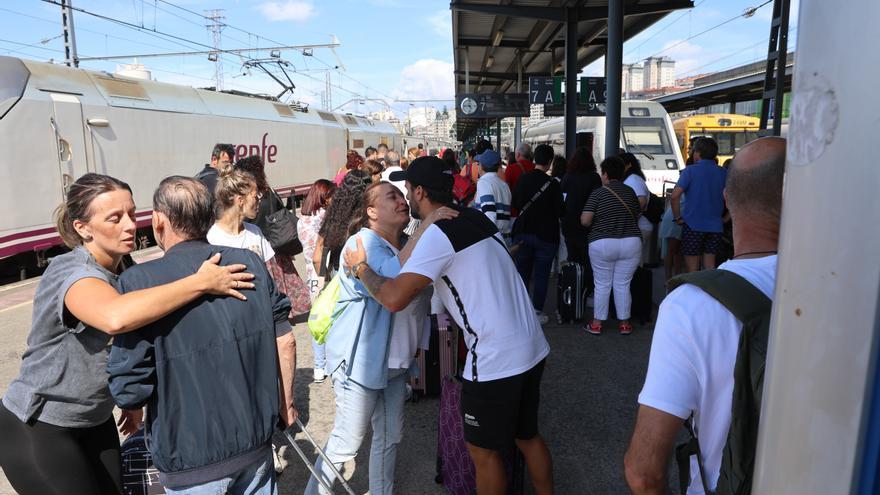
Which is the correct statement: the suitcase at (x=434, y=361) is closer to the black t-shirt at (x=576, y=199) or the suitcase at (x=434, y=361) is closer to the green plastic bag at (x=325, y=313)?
the green plastic bag at (x=325, y=313)

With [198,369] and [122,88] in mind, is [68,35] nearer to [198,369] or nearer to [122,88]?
[122,88]

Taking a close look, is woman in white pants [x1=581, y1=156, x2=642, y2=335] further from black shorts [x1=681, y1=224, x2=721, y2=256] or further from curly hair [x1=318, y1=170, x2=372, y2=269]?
curly hair [x1=318, y1=170, x2=372, y2=269]

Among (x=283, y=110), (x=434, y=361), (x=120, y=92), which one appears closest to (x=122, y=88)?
(x=120, y=92)

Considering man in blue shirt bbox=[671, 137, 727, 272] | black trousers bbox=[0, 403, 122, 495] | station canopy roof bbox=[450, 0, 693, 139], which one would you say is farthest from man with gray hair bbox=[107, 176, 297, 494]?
station canopy roof bbox=[450, 0, 693, 139]

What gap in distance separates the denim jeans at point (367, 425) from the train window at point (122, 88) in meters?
10.3

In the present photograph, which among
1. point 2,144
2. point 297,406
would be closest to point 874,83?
point 297,406

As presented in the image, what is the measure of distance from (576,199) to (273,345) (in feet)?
15.0

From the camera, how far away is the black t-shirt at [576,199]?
609 cm

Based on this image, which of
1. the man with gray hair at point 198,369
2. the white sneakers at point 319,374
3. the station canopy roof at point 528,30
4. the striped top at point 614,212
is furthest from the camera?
the station canopy roof at point 528,30

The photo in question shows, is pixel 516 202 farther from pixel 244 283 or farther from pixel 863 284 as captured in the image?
pixel 863 284

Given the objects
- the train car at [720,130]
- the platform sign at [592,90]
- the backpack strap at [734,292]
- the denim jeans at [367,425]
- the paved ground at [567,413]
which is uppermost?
the platform sign at [592,90]

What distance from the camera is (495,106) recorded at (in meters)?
16.1

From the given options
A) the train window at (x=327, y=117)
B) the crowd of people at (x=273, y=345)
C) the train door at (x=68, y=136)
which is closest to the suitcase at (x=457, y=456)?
the crowd of people at (x=273, y=345)

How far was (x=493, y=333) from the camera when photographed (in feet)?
8.25
